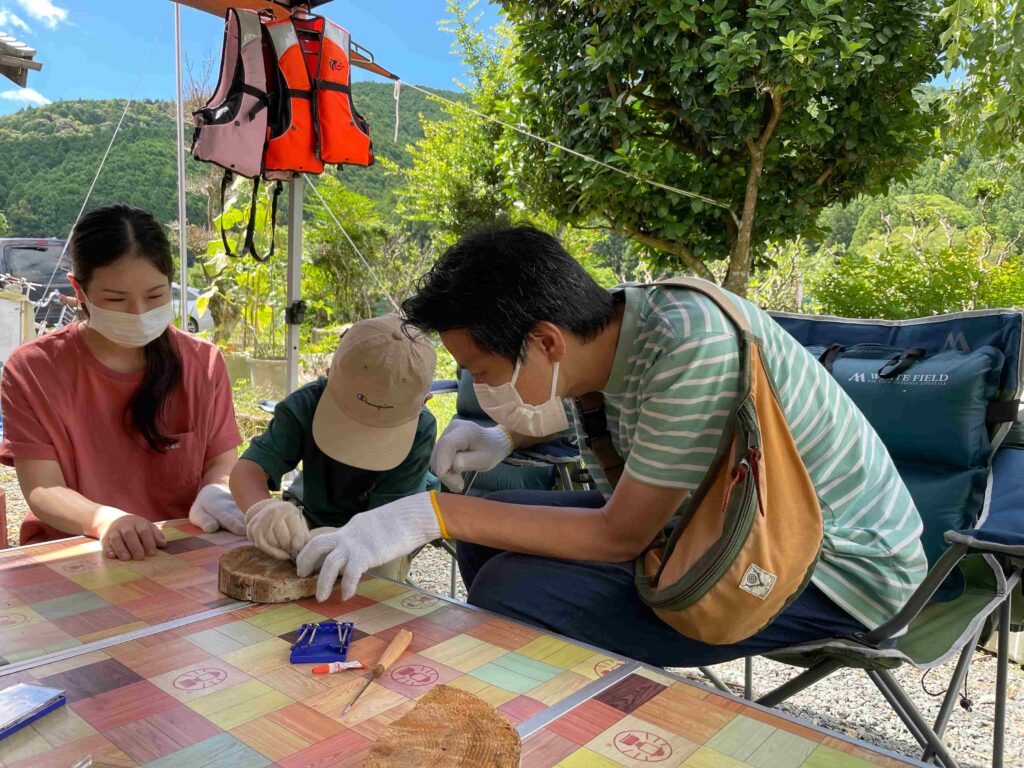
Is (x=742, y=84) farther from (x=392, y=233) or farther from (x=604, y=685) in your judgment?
(x=392, y=233)

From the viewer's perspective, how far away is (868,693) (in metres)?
2.35

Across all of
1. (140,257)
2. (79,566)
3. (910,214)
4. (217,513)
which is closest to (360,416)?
(217,513)

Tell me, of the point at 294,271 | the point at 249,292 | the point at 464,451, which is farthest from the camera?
the point at 249,292

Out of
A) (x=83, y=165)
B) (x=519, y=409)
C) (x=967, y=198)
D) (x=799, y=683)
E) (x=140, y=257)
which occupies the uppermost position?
(x=967, y=198)

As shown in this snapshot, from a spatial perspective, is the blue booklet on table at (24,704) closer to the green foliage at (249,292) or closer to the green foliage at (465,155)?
the green foliage at (249,292)

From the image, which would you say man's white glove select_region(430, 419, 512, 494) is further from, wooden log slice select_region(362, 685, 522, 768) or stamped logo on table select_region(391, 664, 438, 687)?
wooden log slice select_region(362, 685, 522, 768)

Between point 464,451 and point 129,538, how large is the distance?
0.86 meters

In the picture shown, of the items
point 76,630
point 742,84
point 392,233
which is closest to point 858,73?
point 742,84

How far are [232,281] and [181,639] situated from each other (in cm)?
543

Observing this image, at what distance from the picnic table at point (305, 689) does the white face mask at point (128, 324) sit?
75 cm

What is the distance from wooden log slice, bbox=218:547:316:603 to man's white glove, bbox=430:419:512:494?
→ 76 cm

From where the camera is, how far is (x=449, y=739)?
683mm

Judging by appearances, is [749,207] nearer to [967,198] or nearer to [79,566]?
[79,566]

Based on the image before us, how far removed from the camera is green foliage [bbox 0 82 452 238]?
609cm
